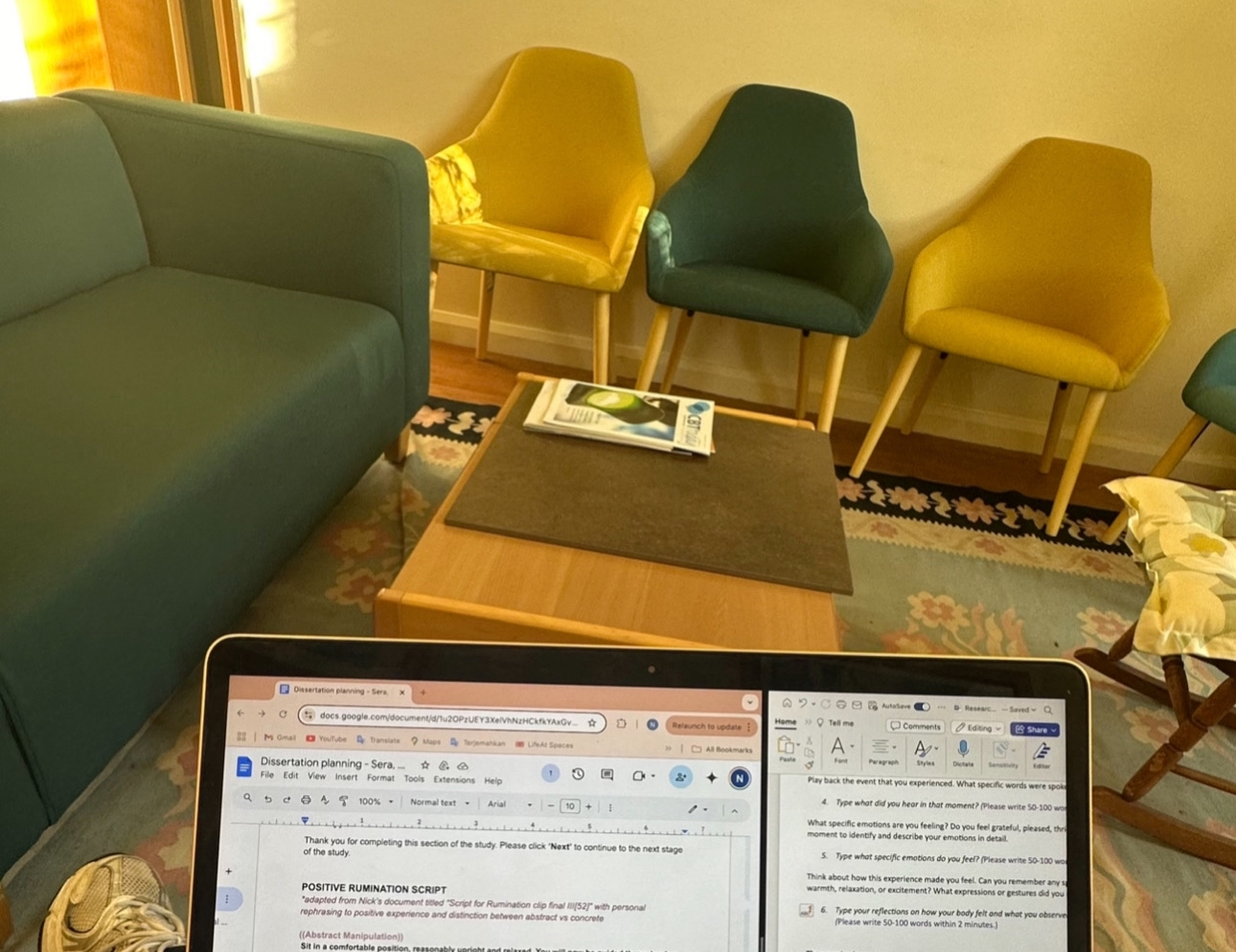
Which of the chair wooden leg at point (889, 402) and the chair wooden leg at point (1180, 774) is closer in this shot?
the chair wooden leg at point (1180, 774)

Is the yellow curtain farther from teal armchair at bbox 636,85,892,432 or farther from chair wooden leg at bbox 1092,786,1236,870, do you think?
chair wooden leg at bbox 1092,786,1236,870

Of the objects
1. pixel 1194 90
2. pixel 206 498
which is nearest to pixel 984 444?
pixel 1194 90

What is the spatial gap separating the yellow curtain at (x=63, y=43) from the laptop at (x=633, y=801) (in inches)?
110

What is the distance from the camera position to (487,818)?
48 centimetres

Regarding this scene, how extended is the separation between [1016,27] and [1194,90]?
479 mm

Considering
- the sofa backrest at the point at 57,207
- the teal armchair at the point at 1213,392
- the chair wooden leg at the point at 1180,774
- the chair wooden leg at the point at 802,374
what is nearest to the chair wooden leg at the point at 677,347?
the chair wooden leg at the point at 802,374

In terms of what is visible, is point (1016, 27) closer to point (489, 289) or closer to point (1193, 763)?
point (489, 289)

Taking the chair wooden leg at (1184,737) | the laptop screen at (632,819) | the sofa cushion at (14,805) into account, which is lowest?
the chair wooden leg at (1184,737)

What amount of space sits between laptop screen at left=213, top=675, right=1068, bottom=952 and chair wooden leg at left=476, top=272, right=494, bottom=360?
87.9 inches

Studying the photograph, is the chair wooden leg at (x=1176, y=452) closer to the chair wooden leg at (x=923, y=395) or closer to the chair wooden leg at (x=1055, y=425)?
the chair wooden leg at (x=1055, y=425)

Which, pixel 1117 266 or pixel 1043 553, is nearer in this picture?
pixel 1043 553

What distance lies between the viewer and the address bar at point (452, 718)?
0.48 m

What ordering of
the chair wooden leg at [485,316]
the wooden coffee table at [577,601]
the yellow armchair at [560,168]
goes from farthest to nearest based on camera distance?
the chair wooden leg at [485,316], the yellow armchair at [560,168], the wooden coffee table at [577,601]

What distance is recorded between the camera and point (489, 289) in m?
2.62
